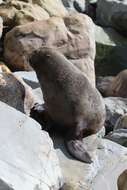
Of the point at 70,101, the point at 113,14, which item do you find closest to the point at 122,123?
the point at 70,101

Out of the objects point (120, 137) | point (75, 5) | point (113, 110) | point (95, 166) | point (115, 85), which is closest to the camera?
point (95, 166)

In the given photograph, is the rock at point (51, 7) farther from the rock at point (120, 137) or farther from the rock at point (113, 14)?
the rock at point (120, 137)

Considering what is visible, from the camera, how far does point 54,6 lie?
12.8 m

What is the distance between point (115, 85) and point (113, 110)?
1780mm

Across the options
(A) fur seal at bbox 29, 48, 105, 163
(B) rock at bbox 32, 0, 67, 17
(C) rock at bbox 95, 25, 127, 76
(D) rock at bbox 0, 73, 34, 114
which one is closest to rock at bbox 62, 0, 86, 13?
(C) rock at bbox 95, 25, 127, 76

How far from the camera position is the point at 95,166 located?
6.82 meters

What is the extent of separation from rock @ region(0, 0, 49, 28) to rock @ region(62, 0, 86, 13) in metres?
4.34

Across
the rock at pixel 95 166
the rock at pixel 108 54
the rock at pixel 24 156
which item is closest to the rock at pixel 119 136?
the rock at pixel 95 166

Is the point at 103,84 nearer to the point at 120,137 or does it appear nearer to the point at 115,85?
the point at 115,85

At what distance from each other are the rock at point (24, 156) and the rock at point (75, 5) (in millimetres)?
10669

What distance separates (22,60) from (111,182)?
168 inches

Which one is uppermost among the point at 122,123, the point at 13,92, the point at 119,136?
the point at 13,92

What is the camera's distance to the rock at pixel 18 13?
11445mm

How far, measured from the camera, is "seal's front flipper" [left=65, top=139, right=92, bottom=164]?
22.2 feet
